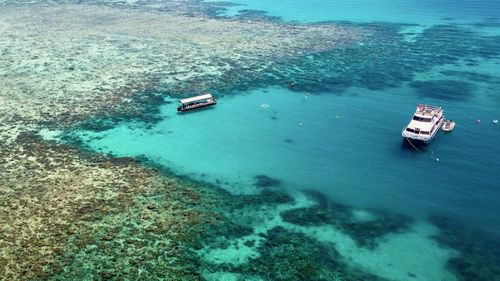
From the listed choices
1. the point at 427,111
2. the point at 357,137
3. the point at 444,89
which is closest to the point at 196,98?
the point at 357,137

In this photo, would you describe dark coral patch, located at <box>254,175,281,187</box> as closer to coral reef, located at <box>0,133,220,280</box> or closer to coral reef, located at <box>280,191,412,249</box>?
coral reef, located at <box>280,191,412,249</box>

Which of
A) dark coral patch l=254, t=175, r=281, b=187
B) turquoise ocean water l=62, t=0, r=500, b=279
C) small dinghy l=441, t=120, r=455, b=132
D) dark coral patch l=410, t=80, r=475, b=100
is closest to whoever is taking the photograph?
turquoise ocean water l=62, t=0, r=500, b=279

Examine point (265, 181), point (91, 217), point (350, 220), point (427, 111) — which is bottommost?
point (265, 181)

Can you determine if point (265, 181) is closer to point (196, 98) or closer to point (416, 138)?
point (416, 138)

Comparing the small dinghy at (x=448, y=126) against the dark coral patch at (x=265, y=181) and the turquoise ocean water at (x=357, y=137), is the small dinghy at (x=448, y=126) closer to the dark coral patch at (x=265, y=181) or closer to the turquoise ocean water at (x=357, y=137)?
the turquoise ocean water at (x=357, y=137)

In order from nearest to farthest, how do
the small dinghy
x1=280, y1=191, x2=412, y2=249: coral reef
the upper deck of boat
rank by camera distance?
x1=280, y1=191, x2=412, y2=249: coral reef → the upper deck of boat → the small dinghy

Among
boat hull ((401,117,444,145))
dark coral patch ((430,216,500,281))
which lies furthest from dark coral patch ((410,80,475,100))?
dark coral patch ((430,216,500,281))
